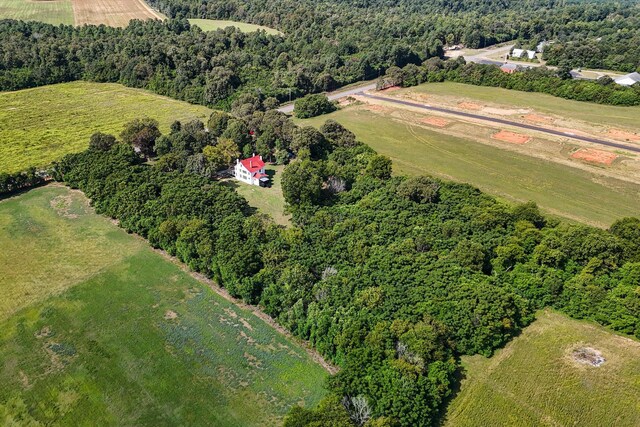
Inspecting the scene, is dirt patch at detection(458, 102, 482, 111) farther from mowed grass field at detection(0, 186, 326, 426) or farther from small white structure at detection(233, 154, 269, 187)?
mowed grass field at detection(0, 186, 326, 426)

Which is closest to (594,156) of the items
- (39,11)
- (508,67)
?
(508,67)

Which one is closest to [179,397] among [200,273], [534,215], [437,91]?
[200,273]

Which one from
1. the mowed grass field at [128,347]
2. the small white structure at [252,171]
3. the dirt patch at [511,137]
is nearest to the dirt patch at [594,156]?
the dirt patch at [511,137]

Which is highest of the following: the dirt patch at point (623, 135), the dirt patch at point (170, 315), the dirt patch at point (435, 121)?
the dirt patch at point (623, 135)

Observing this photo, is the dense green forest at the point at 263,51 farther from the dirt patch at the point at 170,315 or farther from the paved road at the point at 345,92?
the dirt patch at the point at 170,315

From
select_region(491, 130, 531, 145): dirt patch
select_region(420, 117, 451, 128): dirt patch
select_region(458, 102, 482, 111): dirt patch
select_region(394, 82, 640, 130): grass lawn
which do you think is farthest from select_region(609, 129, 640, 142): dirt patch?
select_region(420, 117, 451, 128): dirt patch

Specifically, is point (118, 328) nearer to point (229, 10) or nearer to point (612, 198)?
point (612, 198)
